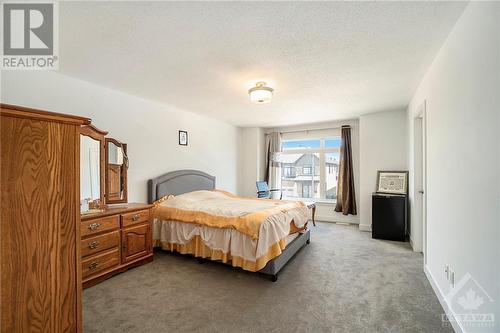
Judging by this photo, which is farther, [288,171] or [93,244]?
[288,171]

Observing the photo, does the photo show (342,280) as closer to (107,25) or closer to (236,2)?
(236,2)

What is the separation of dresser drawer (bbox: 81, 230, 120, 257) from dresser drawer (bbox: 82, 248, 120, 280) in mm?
62

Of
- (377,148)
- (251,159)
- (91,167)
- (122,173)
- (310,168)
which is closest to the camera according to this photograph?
(91,167)

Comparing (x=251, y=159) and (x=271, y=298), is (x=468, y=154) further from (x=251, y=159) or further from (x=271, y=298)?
(x=251, y=159)

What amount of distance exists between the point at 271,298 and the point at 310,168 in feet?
14.1

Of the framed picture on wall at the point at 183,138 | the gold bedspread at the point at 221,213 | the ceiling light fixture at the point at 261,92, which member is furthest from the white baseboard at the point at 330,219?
the ceiling light fixture at the point at 261,92

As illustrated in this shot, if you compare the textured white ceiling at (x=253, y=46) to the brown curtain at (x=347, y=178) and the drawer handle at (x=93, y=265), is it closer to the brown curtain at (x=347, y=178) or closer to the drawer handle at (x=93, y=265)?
the brown curtain at (x=347, y=178)

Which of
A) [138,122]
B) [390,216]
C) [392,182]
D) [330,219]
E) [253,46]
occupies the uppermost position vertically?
[253,46]

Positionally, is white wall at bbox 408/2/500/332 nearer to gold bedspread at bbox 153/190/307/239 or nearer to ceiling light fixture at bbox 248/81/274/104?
gold bedspread at bbox 153/190/307/239

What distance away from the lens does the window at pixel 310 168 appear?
5.83m

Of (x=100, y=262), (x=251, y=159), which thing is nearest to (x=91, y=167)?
(x=100, y=262)

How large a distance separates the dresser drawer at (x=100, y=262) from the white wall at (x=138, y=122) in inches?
41.0

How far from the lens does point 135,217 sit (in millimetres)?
2969

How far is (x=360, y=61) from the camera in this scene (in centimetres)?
244
